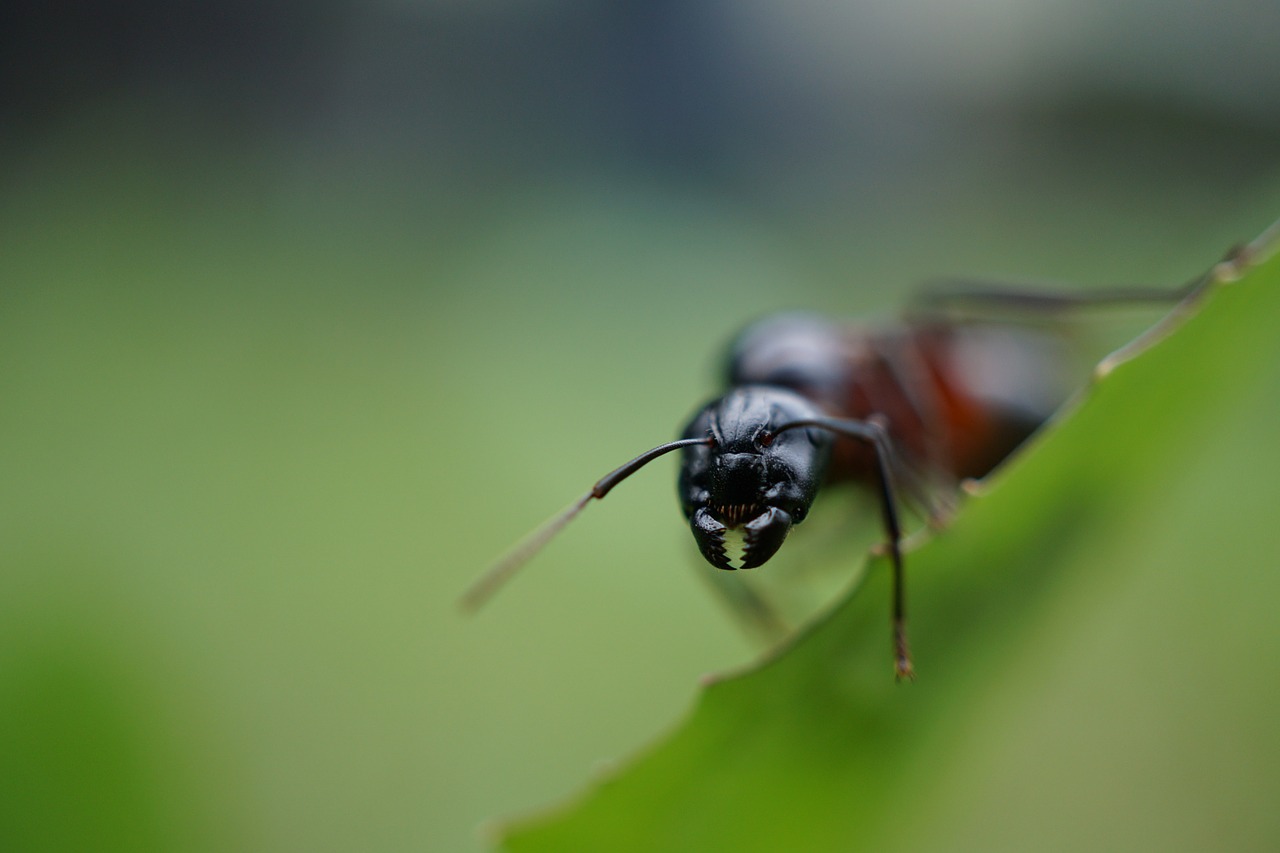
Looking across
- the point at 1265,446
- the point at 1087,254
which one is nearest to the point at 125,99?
the point at 1087,254

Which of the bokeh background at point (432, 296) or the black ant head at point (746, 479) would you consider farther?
the bokeh background at point (432, 296)

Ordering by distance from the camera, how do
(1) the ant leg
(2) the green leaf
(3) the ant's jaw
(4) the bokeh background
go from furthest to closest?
(4) the bokeh background, (1) the ant leg, (3) the ant's jaw, (2) the green leaf

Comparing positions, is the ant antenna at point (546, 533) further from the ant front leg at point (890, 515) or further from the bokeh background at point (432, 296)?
the bokeh background at point (432, 296)

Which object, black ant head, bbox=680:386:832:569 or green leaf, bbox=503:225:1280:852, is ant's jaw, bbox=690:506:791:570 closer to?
black ant head, bbox=680:386:832:569

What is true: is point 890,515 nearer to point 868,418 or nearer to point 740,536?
point 740,536

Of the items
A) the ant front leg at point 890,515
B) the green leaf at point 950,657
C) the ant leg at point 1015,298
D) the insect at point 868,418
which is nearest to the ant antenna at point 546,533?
the insect at point 868,418

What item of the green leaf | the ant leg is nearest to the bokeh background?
the ant leg
